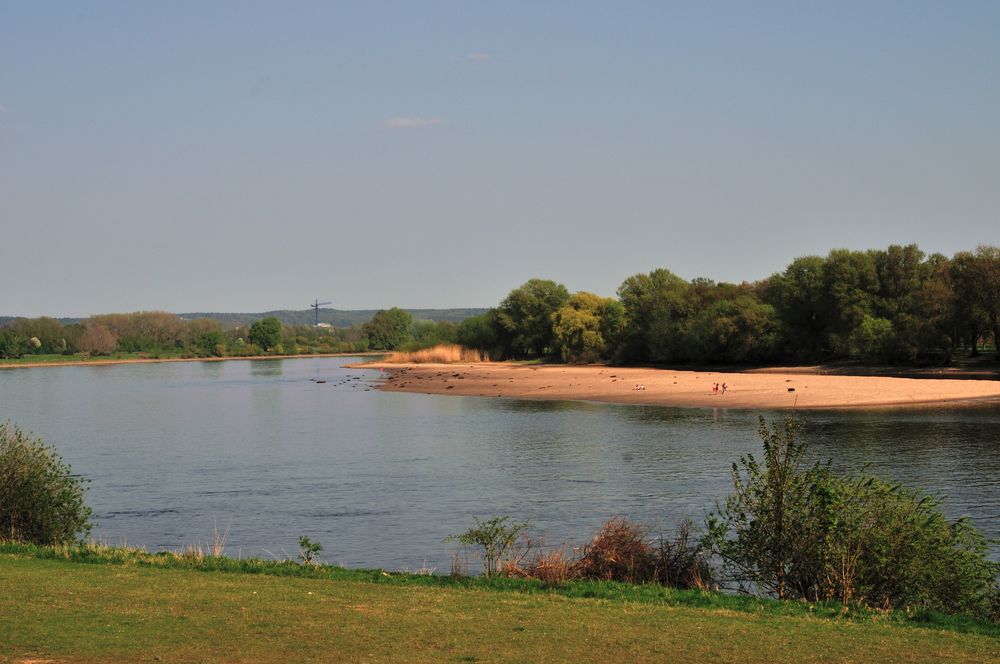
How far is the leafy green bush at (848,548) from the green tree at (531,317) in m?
113

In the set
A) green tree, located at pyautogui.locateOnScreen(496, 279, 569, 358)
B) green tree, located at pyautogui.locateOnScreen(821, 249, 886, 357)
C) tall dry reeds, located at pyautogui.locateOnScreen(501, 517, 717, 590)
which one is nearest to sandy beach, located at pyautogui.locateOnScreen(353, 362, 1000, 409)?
green tree, located at pyautogui.locateOnScreen(821, 249, 886, 357)

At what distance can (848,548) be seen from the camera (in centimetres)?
1509

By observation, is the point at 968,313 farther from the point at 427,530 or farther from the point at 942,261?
the point at 427,530

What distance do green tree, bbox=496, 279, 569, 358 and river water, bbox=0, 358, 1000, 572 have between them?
59.9 meters

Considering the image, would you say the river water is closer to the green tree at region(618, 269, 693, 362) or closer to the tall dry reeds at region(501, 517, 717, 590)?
the tall dry reeds at region(501, 517, 717, 590)

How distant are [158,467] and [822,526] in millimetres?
30678

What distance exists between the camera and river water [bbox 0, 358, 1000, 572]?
25.8 m

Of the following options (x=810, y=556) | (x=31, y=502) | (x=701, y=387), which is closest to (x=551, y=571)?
(x=810, y=556)

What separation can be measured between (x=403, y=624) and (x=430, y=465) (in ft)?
87.0

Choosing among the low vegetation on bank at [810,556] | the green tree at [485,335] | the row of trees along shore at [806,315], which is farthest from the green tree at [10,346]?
the low vegetation on bank at [810,556]

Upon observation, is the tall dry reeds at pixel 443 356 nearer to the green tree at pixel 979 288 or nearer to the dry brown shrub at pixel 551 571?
the green tree at pixel 979 288

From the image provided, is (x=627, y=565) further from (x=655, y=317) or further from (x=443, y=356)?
(x=443, y=356)

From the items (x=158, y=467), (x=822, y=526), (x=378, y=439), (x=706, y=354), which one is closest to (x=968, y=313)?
(x=706, y=354)

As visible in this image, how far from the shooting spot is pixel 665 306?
104 metres
